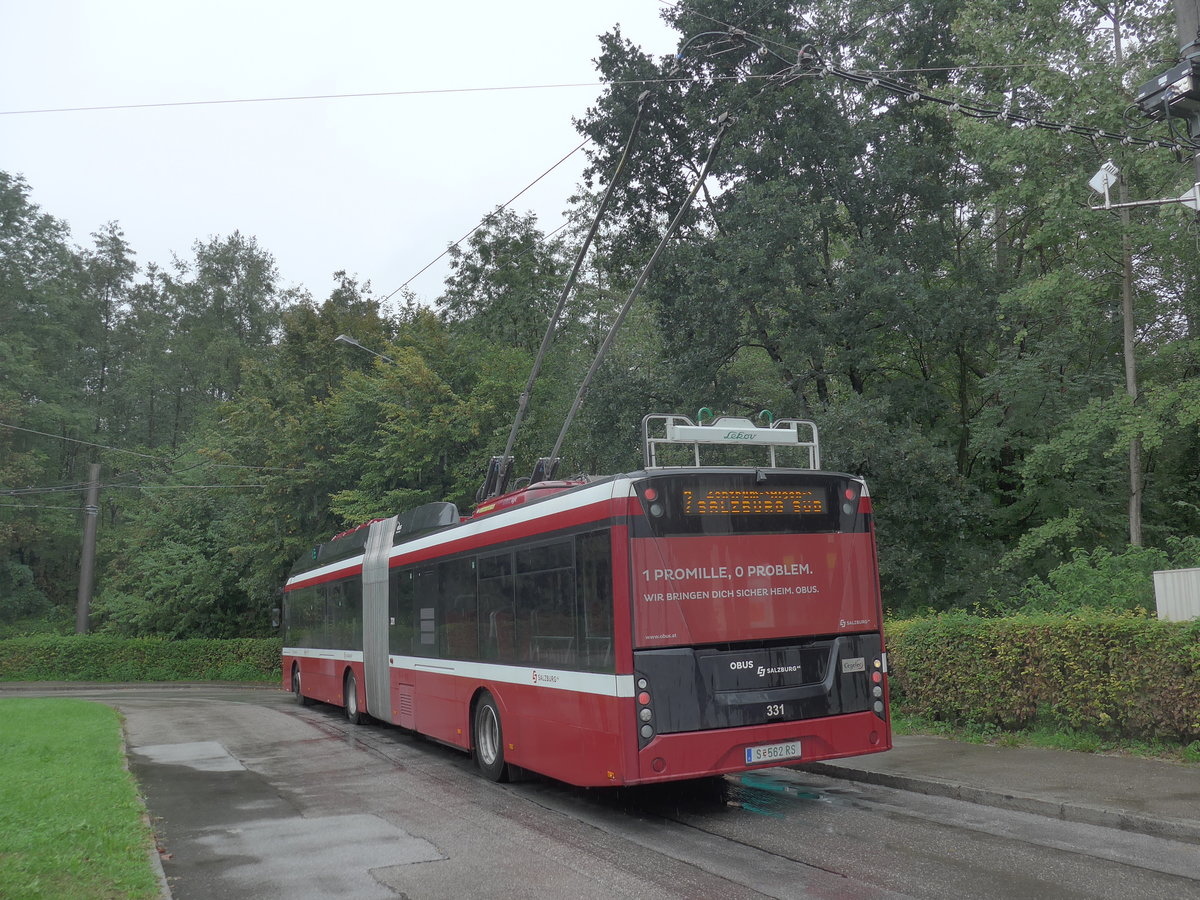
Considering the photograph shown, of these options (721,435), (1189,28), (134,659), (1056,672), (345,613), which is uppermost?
(1189,28)

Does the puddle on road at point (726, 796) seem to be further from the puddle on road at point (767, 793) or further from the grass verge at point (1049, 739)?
the grass verge at point (1049, 739)

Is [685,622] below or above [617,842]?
above

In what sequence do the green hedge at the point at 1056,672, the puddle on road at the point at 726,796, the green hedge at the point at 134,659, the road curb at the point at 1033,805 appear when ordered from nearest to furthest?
the road curb at the point at 1033,805 < the puddle on road at the point at 726,796 < the green hedge at the point at 1056,672 < the green hedge at the point at 134,659

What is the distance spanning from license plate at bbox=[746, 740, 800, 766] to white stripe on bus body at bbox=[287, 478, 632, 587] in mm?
2336

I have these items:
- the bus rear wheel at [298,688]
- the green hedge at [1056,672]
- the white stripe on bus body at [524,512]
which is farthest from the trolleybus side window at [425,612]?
the bus rear wheel at [298,688]

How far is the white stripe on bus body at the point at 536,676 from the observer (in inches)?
305

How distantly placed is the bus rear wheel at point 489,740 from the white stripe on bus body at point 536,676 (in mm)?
333

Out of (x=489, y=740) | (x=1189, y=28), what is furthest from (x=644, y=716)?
(x=1189, y=28)

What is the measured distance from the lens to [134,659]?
133 feet

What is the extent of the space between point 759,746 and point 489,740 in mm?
3770

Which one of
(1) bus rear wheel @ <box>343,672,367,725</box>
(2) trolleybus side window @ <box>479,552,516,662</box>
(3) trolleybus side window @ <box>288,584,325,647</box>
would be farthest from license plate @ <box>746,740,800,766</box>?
(3) trolleybus side window @ <box>288,584,325,647</box>

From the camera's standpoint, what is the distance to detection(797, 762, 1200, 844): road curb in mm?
6887

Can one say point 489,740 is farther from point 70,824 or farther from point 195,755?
point 195,755

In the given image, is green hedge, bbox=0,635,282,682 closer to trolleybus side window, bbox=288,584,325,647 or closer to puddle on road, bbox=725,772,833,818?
trolleybus side window, bbox=288,584,325,647
